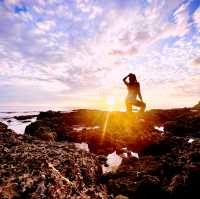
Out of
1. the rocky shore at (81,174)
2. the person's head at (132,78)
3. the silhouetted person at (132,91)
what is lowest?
the rocky shore at (81,174)

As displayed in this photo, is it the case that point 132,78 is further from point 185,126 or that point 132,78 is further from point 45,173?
point 45,173

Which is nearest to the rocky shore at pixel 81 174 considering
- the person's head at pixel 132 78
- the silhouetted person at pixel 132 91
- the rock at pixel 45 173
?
the rock at pixel 45 173

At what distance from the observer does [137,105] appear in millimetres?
14477

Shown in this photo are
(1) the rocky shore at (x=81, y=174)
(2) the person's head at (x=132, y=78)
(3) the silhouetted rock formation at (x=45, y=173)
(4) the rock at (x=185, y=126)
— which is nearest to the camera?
(3) the silhouetted rock formation at (x=45, y=173)

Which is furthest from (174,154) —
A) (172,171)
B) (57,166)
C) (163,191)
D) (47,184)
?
(47,184)

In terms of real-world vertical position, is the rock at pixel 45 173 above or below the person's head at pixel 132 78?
below

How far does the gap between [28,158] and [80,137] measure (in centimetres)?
961

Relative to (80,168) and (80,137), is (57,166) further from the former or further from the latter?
A: (80,137)

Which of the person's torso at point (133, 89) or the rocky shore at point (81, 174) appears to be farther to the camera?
the person's torso at point (133, 89)

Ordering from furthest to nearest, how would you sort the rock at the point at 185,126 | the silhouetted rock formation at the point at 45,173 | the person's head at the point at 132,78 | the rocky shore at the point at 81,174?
the rock at the point at 185,126 → the person's head at the point at 132,78 → the rocky shore at the point at 81,174 → the silhouetted rock formation at the point at 45,173

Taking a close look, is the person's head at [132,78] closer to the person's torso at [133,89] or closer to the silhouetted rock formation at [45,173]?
the person's torso at [133,89]

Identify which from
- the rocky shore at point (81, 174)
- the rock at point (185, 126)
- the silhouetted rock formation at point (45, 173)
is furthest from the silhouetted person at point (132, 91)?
the silhouetted rock formation at point (45, 173)

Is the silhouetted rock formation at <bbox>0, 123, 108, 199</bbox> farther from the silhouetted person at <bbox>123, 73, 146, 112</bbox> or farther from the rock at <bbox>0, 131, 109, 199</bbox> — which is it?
the silhouetted person at <bbox>123, 73, 146, 112</bbox>

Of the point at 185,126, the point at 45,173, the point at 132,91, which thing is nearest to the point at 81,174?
the point at 45,173
